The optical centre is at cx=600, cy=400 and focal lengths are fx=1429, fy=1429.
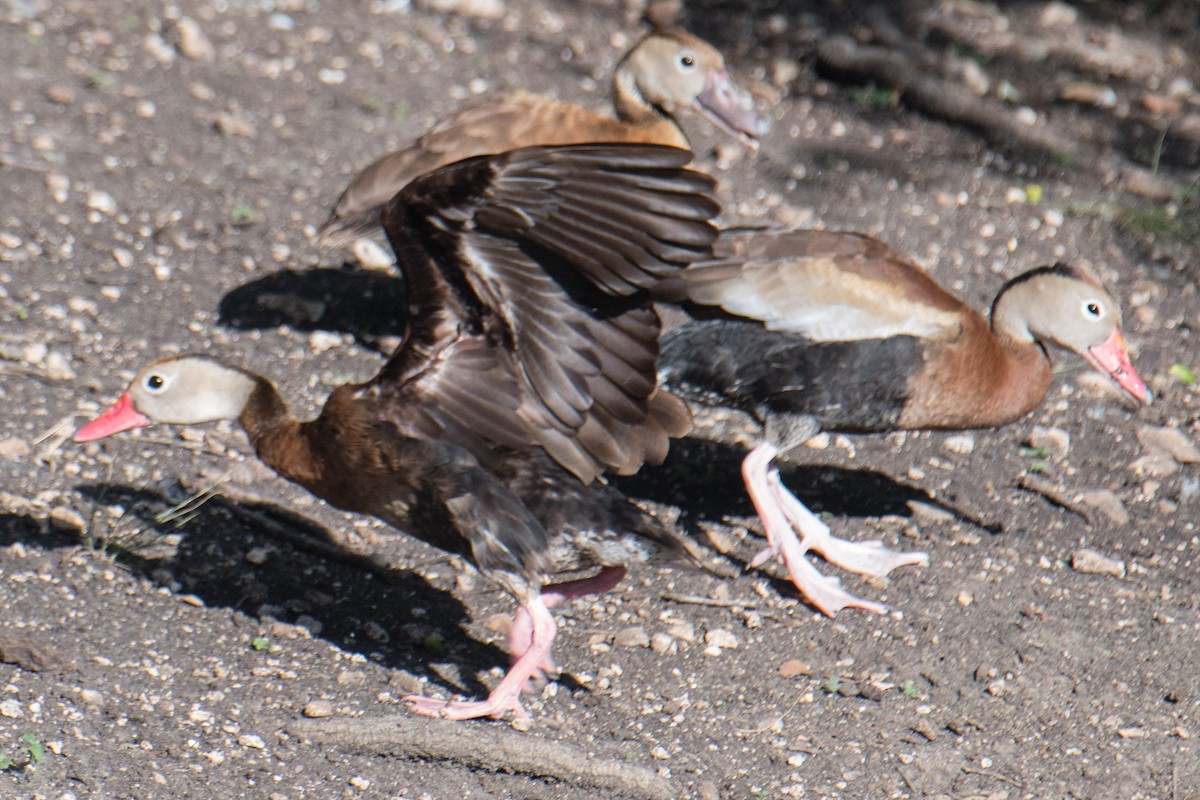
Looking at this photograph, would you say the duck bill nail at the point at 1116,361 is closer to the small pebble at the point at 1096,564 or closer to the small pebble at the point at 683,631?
the small pebble at the point at 1096,564

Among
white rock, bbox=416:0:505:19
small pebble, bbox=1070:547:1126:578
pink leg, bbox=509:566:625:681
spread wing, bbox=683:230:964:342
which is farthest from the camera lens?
white rock, bbox=416:0:505:19

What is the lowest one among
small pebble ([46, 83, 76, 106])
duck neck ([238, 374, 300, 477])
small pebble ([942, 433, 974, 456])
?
small pebble ([942, 433, 974, 456])

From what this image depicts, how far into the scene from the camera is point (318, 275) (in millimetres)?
6070

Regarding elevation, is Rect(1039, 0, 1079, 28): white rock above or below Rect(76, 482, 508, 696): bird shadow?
above

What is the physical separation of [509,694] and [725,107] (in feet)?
10.3

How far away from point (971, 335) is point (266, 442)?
2.33m

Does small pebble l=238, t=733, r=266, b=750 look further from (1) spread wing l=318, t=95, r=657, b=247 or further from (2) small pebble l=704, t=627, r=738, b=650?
(1) spread wing l=318, t=95, r=657, b=247

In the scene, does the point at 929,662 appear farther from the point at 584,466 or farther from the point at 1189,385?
the point at 1189,385

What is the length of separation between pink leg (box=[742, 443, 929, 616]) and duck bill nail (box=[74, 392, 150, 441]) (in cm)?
195

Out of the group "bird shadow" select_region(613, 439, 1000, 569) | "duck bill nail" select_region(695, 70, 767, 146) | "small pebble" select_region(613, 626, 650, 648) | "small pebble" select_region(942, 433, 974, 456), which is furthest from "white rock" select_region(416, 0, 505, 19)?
"small pebble" select_region(613, 626, 650, 648)

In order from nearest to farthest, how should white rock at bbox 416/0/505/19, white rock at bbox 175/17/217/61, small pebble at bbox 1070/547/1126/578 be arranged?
small pebble at bbox 1070/547/1126/578 < white rock at bbox 175/17/217/61 < white rock at bbox 416/0/505/19

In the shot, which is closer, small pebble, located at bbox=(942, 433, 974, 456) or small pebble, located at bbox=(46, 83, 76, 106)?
small pebble, located at bbox=(942, 433, 974, 456)

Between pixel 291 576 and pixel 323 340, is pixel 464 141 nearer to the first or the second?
pixel 323 340

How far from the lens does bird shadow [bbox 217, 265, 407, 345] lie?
5734mm
